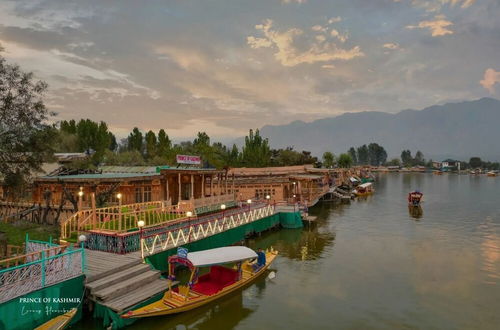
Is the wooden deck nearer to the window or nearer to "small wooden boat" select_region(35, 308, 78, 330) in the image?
"small wooden boat" select_region(35, 308, 78, 330)

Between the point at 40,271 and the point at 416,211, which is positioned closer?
the point at 40,271

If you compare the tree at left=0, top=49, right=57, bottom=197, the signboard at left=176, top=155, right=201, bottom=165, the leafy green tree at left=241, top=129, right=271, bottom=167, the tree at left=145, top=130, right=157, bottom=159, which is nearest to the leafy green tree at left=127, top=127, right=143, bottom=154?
the tree at left=145, top=130, right=157, bottom=159

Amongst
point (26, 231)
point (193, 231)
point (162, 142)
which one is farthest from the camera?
point (162, 142)

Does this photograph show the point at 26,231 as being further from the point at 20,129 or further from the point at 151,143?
the point at 151,143

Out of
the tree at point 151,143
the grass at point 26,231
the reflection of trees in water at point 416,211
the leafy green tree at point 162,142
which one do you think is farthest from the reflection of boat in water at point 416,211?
the tree at point 151,143

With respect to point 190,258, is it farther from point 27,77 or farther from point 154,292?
point 27,77

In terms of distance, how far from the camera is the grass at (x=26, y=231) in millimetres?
23316

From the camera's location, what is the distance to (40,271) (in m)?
13.3

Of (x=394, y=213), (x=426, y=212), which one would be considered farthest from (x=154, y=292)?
(x=426, y=212)

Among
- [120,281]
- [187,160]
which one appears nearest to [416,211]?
[187,160]

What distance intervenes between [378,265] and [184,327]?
1534cm

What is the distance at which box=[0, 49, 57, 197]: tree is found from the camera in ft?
61.5

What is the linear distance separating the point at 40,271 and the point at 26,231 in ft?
50.8

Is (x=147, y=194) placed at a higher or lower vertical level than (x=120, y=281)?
higher
